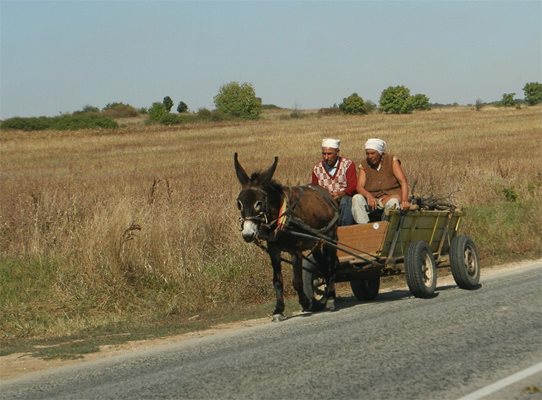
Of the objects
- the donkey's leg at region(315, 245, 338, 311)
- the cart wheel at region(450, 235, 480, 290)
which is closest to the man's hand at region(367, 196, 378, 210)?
the donkey's leg at region(315, 245, 338, 311)

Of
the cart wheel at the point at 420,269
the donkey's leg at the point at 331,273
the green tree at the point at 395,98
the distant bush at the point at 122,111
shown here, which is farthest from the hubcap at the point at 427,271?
the green tree at the point at 395,98

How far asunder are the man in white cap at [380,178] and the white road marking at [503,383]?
4.85 metres

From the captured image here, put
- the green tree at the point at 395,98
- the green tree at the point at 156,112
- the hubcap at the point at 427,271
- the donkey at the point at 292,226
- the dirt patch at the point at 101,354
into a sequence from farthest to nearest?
the green tree at the point at 395,98
the green tree at the point at 156,112
the hubcap at the point at 427,271
the donkey at the point at 292,226
the dirt patch at the point at 101,354

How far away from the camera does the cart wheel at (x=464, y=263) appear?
1309cm

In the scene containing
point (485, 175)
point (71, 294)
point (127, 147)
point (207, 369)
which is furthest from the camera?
point (127, 147)

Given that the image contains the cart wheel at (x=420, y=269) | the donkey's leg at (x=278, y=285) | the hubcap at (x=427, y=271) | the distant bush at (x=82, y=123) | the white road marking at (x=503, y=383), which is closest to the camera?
the white road marking at (x=503, y=383)

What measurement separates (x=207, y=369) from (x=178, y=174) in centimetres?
2530

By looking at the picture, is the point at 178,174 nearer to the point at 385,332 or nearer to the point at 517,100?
the point at 385,332

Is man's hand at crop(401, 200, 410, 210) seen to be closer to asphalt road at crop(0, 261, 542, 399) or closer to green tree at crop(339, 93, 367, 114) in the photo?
asphalt road at crop(0, 261, 542, 399)

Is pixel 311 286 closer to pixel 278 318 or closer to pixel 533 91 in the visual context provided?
pixel 278 318

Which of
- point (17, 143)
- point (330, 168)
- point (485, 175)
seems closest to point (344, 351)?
point (330, 168)

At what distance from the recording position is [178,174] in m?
33.5

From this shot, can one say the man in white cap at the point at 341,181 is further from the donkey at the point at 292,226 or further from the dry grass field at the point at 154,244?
the dry grass field at the point at 154,244

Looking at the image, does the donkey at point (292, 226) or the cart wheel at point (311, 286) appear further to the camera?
the cart wheel at point (311, 286)
